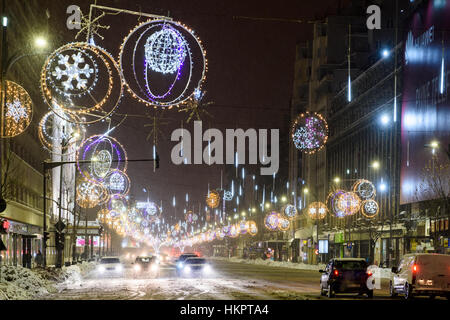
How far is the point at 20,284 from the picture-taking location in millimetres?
32344

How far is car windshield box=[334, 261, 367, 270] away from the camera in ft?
106

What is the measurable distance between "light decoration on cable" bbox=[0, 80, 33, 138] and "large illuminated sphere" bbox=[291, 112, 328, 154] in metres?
13.8

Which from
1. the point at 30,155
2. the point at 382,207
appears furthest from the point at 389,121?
the point at 30,155

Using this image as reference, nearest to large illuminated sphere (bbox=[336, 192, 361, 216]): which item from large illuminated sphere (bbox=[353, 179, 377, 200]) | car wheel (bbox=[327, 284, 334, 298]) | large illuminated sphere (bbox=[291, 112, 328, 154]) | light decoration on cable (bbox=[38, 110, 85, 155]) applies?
large illuminated sphere (bbox=[353, 179, 377, 200])

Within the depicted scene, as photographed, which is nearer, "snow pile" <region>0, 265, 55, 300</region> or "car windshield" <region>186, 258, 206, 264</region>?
"snow pile" <region>0, 265, 55, 300</region>

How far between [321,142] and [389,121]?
4544cm

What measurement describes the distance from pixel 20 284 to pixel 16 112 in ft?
25.3

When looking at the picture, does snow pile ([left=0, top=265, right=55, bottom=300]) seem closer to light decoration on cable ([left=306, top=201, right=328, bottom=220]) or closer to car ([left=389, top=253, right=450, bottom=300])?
car ([left=389, top=253, right=450, bottom=300])

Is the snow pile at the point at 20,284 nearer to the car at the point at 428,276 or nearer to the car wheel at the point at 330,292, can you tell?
the car wheel at the point at 330,292

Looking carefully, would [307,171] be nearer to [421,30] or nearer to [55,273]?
[421,30]

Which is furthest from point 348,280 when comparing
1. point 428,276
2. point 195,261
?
point 195,261

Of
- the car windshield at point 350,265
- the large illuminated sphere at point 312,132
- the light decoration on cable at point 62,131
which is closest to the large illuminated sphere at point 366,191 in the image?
the light decoration on cable at point 62,131

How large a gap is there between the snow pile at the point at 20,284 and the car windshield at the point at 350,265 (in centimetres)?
1213
